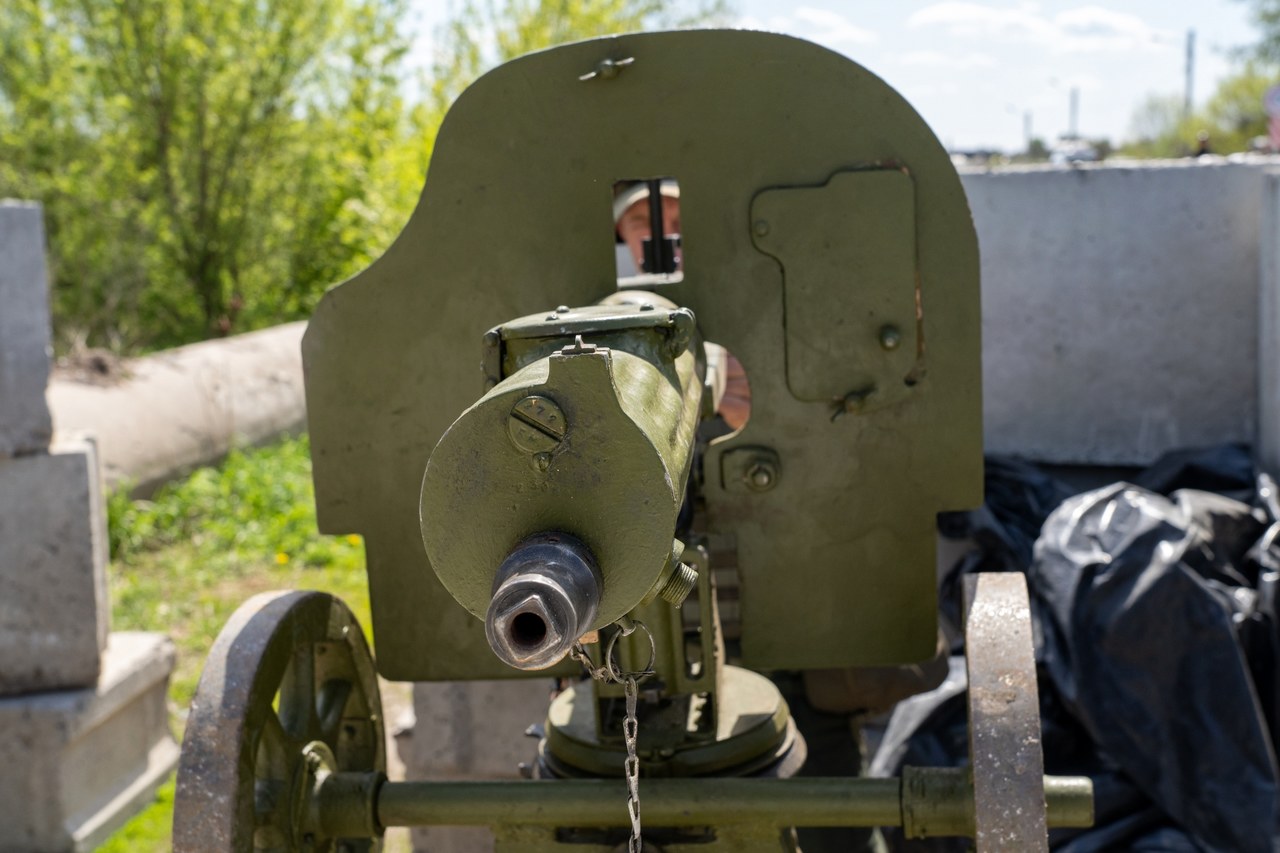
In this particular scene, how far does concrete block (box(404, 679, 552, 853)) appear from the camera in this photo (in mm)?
4207

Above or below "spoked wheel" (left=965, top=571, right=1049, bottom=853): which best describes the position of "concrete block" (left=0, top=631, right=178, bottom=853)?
below

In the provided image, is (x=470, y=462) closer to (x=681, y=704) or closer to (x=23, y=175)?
(x=681, y=704)

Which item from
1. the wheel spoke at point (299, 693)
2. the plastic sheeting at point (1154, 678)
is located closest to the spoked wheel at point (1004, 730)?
the wheel spoke at point (299, 693)

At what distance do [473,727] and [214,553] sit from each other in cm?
325

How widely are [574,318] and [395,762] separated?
2.89 metres

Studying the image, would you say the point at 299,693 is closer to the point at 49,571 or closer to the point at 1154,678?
the point at 49,571

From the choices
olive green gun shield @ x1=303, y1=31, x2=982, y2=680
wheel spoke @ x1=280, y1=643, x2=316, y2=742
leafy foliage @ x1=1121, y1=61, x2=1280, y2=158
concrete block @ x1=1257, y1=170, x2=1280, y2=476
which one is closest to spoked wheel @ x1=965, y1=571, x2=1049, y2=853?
olive green gun shield @ x1=303, y1=31, x2=982, y2=680

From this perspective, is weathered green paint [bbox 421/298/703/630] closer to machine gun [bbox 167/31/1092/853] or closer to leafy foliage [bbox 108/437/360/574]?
machine gun [bbox 167/31/1092/853]

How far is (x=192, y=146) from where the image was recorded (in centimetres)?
1352

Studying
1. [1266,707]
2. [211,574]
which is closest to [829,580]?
[1266,707]

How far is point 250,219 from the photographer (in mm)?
14102

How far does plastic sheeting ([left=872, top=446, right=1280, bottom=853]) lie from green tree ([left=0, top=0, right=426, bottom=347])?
8.90 meters

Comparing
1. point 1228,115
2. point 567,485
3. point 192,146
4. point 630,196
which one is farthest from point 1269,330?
point 1228,115

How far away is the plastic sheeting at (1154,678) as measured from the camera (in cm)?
371
